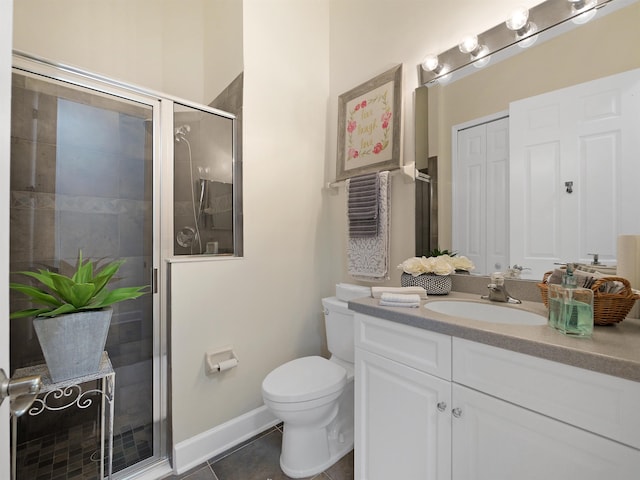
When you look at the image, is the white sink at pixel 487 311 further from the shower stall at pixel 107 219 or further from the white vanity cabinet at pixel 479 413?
the shower stall at pixel 107 219

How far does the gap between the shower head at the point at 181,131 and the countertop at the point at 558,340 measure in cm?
146

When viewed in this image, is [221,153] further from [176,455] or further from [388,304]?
[176,455]

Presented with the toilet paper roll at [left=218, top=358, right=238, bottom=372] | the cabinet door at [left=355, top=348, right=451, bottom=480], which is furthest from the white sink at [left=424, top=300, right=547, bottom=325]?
the toilet paper roll at [left=218, top=358, right=238, bottom=372]

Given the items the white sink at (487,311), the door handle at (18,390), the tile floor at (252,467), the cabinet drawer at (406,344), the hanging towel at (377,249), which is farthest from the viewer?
the hanging towel at (377,249)

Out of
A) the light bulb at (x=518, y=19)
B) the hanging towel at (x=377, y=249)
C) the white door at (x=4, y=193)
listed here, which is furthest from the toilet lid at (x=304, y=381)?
the light bulb at (x=518, y=19)

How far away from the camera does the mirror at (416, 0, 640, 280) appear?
1.01 meters

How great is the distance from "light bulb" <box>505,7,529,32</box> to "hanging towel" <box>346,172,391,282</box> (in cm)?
80

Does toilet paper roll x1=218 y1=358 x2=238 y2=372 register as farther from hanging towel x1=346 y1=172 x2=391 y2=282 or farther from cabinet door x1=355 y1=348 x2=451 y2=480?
hanging towel x1=346 y1=172 x2=391 y2=282

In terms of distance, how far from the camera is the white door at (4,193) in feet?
1.51

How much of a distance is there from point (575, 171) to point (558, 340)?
2.36ft

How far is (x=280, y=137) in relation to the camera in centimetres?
187

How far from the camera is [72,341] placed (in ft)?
3.30

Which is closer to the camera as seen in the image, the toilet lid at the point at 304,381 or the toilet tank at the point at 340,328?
the toilet lid at the point at 304,381

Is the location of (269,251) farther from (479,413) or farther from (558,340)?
(558,340)
